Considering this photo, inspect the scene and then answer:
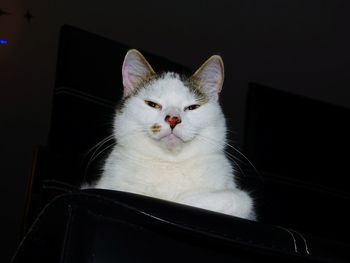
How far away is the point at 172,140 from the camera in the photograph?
1.10 m

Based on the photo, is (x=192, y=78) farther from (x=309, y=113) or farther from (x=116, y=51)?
(x=309, y=113)

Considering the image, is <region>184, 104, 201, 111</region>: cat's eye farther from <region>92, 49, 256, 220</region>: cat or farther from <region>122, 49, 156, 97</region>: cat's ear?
<region>122, 49, 156, 97</region>: cat's ear

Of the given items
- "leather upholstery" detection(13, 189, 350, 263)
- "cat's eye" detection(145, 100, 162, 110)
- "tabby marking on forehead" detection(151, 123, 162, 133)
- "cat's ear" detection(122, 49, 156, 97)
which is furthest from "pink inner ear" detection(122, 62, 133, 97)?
"leather upholstery" detection(13, 189, 350, 263)

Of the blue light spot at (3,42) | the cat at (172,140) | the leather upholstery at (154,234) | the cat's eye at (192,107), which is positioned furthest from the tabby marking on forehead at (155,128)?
the blue light spot at (3,42)

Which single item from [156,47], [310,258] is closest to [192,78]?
[310,258]

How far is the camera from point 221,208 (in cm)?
91

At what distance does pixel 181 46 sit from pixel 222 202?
1881 mm

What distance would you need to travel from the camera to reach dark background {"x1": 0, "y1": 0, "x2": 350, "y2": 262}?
2.57 m

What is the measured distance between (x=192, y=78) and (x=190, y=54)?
141 cm

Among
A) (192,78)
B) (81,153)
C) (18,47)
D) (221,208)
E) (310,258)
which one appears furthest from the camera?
(18,47)

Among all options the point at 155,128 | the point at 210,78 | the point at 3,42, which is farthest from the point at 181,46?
the point at 155,128

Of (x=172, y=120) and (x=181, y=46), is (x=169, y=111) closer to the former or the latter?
(x=172, y=120)

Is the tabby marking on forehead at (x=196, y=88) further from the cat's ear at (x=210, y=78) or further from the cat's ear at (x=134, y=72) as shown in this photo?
the cat's ear at (x=134, y=72)

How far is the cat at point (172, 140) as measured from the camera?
1059 mm
